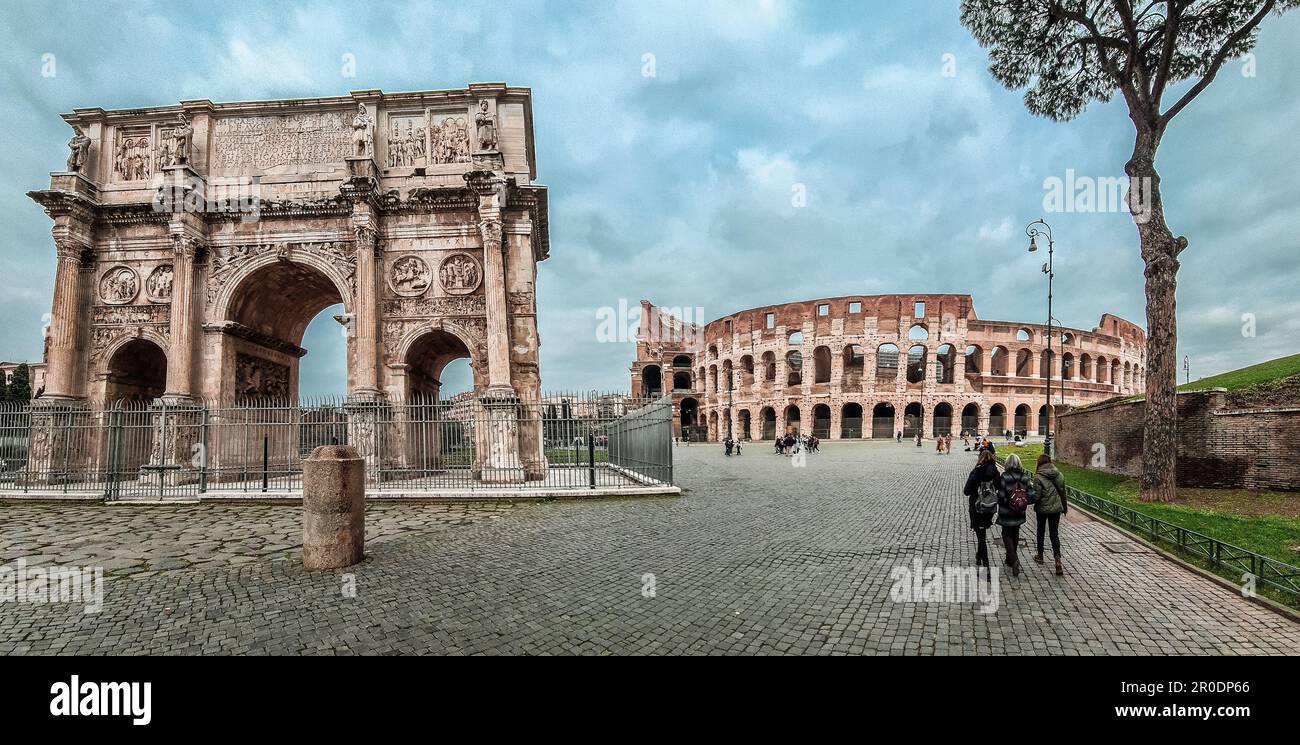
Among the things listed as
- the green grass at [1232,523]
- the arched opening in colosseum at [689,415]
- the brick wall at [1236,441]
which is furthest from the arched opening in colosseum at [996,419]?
the green grass at [1232,523]

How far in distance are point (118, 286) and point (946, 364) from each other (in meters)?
50.1

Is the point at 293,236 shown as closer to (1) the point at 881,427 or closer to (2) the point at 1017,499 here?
(2) the point at 1017,499

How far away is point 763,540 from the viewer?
6840 millimetres

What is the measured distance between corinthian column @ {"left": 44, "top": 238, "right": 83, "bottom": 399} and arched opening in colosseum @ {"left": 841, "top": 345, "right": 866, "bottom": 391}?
140 feet

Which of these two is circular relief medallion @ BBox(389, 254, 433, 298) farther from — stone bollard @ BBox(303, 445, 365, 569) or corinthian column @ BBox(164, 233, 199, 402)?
stone bollard @ BBox(303, 445, 365, 569)

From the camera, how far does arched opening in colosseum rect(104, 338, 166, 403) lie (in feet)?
51.0

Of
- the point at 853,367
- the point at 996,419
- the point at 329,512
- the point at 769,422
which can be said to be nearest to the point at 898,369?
the point at 853,367

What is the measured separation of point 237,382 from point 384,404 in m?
6.25

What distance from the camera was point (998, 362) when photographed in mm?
44375

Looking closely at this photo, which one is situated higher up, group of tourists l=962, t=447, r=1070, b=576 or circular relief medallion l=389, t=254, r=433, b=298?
circular relief medallion l=389, t=254, r=433, b=298

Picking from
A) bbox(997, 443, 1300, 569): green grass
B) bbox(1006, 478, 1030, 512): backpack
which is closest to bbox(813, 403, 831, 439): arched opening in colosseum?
bbox(997, 443, 1300, 569): green grass

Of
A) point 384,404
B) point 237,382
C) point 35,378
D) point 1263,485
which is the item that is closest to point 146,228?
point 237,382

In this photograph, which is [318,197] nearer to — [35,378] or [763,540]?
[763,540]

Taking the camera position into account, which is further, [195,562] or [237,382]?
[237,382]
